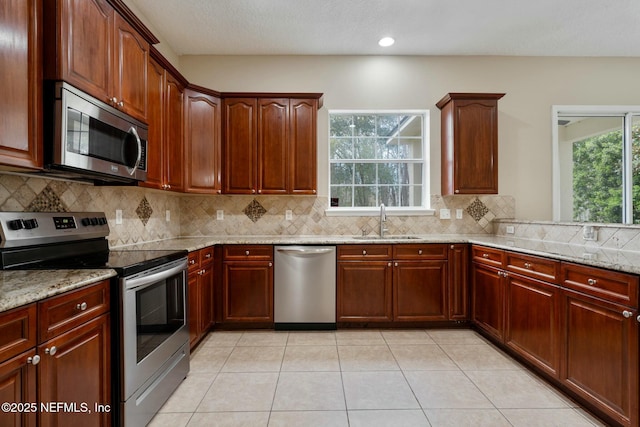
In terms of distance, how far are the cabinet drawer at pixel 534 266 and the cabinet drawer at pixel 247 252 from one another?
82.4 inches

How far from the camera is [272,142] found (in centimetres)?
334

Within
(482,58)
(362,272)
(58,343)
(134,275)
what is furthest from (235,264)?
(482,58)

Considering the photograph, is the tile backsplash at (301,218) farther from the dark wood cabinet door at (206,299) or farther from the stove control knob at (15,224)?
the stove control knob at (15,224)

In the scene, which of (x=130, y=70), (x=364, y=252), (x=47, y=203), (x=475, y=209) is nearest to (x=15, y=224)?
(x=47, y=203)

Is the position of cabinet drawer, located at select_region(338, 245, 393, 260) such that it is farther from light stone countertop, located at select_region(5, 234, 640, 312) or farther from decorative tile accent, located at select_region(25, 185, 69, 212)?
decorative tile accent, located at select_region(25, 185, 69, 212)

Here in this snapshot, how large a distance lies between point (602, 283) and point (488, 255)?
113 cm

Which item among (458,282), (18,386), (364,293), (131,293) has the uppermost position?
(131,293)

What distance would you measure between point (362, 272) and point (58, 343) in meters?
2.38

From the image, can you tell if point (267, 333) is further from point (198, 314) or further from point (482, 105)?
point (482, 105)

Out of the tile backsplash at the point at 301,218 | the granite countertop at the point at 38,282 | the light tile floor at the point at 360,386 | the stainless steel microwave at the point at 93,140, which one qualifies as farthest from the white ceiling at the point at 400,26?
the light tile floor at the point at 360,386

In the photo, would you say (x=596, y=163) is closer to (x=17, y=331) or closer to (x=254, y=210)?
(x=254, y=210)

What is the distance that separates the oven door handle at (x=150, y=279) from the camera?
1.58 meters

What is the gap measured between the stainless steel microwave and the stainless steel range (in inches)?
14.3

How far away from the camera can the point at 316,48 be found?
11.6ft
